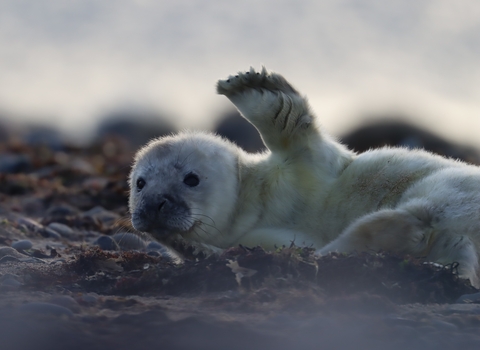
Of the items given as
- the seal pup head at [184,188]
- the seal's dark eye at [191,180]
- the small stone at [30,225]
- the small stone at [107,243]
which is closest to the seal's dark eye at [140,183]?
the seal pup head at [184,188]

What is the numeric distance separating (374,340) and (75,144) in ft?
50.6

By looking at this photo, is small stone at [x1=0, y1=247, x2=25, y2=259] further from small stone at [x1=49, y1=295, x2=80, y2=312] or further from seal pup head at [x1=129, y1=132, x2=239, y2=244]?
small stone at [x1=49, y1=295, x2=80, y2=312]

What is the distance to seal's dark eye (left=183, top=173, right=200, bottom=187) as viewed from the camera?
4.40m

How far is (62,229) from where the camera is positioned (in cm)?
694

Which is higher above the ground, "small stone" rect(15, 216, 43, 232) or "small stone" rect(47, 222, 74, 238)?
"small stone" rect(47, 222, 74, 238)

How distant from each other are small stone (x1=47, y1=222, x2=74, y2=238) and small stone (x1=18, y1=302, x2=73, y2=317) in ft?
13.2

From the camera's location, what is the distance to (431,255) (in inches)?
148

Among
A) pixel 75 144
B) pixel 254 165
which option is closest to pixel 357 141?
pixel 75 144

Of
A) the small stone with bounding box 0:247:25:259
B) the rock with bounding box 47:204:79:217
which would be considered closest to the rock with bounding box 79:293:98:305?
the small stone with bounding box 0:247:25:259

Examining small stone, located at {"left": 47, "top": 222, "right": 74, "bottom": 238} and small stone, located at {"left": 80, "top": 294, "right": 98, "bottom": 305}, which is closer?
small stone, located at {"left": 80, "top": 294, "right": 98, "bottom": 305}

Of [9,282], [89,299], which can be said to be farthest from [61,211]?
[89,299]

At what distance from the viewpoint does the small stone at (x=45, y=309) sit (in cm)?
273

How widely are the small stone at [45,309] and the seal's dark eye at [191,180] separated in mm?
1748

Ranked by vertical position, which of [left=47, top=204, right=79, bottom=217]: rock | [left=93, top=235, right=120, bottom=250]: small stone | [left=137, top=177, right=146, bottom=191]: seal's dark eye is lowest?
[left=93, top=235, right=120, bottom=250]: small stone
